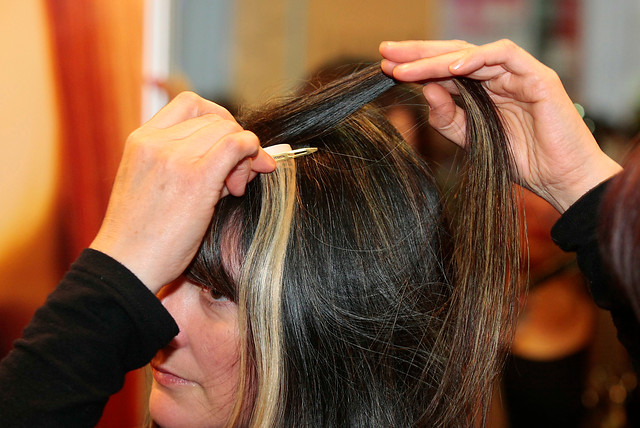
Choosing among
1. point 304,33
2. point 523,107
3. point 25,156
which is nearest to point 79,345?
point 25,156

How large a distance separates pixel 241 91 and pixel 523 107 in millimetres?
1234

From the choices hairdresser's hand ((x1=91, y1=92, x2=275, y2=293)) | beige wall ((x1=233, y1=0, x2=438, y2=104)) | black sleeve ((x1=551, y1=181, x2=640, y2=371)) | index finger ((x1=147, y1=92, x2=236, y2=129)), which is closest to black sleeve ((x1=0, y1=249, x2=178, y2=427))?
hairdresser's hand ((x1=91, y1=92, x2=275, y2=293))

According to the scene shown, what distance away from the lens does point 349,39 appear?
222 cm

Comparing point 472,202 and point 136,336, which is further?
point 472,202

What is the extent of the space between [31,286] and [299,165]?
53 centimetres

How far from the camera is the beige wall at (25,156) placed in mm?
1001

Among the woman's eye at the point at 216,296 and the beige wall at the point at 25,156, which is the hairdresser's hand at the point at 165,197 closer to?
the woman's eye at the point at 216,296

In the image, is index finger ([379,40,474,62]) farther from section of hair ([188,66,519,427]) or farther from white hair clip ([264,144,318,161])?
white hair clip ([264,144,318,161])

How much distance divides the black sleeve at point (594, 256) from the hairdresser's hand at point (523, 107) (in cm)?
3

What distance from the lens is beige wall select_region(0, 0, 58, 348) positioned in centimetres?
100

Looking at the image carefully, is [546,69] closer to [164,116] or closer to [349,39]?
[164,116]

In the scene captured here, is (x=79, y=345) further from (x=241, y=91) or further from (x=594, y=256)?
(x=241, y=91)

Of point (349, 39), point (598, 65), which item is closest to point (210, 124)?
point (349, 39)

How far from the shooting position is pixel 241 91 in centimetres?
198
